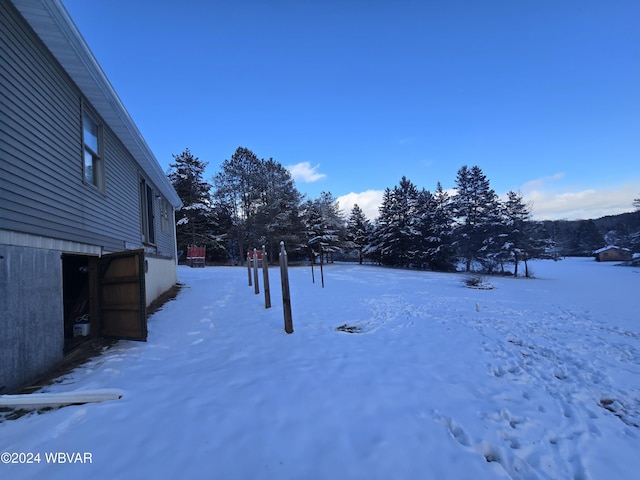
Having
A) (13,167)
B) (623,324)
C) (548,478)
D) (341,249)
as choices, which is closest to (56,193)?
(13,167)

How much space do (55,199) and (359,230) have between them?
3480cm

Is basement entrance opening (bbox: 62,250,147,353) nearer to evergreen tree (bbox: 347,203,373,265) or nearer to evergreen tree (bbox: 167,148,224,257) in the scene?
evergreen tree (bbox: 167,148,224,257)

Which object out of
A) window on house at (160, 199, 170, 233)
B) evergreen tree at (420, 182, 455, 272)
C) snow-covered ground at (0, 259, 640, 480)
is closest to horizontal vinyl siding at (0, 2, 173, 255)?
snow-covered ground at (0, 259, 640, 480)

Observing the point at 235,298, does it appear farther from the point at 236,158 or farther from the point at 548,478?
the point at 236,158

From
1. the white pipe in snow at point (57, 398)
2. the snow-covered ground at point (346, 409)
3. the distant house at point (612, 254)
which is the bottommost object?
the distant house at point (612, 254)

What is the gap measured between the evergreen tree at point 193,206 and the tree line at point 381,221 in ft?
0.29

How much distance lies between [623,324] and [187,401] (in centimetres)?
913

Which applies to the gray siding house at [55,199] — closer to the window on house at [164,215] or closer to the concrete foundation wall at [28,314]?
the concrete foundation wall at [28,314]

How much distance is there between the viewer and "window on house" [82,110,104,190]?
508cm

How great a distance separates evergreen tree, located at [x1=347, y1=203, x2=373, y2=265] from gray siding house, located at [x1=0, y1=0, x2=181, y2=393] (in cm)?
3151

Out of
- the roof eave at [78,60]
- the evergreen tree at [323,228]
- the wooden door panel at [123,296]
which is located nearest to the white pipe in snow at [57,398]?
the wooden door panel at [123,296]

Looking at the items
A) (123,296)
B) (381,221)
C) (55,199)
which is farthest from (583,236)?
(55,199)

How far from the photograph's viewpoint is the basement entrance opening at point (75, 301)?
4.84m

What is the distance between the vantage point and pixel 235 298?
8.79 meters
